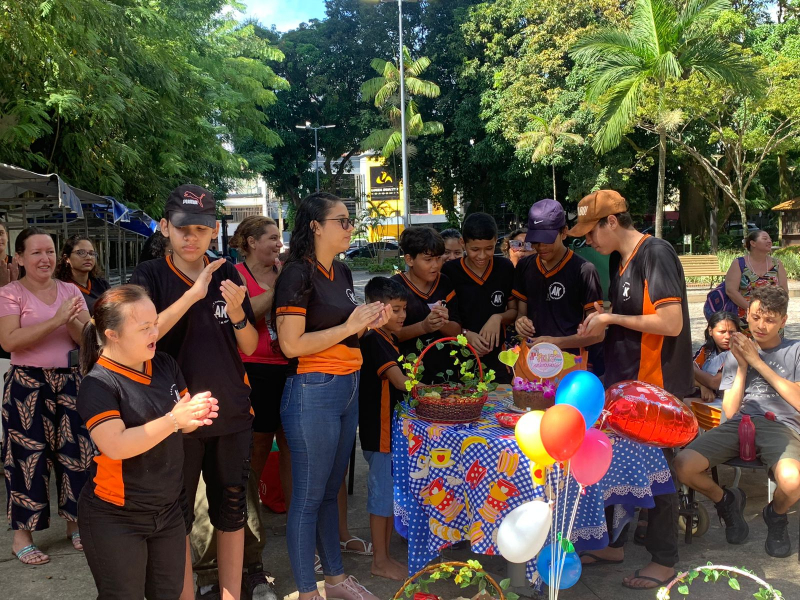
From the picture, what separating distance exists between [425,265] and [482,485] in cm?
136

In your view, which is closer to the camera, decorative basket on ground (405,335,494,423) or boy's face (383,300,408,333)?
decorative basket on ground (405,335,494,423)

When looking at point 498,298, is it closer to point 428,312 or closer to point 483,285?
point 483,285

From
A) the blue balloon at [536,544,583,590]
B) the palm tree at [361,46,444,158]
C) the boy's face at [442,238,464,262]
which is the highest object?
the palm tree at [361,46,444,158]

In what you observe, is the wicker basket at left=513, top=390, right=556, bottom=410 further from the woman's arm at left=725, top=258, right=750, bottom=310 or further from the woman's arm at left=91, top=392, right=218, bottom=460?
the woman's arm at left=725, top=258, right=750, bottom=310

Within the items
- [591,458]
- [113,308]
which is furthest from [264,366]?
[591,458]

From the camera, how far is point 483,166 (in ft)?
100

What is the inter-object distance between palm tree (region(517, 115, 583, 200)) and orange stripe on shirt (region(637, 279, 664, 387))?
2240 cm

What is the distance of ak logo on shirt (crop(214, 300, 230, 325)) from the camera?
2.94 m

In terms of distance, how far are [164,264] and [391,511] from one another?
5.52 feet

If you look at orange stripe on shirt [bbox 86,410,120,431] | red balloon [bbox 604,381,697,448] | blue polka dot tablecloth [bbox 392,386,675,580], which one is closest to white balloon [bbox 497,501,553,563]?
blue polka dot tablecloth [bbox 392,386,675,580]

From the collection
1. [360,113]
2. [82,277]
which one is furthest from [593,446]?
[360,113]

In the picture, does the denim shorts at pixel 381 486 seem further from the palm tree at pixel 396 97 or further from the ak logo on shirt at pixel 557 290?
the palm tree at pixel 396 97

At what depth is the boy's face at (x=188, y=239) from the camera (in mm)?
2883

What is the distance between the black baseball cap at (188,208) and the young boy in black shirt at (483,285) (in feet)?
5.89
